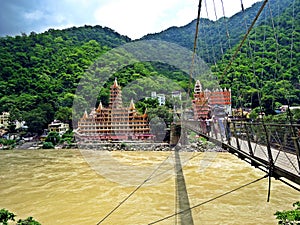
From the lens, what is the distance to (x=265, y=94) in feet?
56.3

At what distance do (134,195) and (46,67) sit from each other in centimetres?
3048

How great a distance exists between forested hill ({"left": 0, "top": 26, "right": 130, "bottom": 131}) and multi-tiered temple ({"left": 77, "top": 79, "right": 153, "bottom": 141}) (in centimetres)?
381

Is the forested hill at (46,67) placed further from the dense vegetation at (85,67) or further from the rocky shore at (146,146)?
the rocky shore at (146,146)

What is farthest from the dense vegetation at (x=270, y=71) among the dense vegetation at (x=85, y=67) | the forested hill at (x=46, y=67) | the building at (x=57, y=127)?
the forested hill at (x=46, y=67)

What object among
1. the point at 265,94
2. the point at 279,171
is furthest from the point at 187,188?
the point at 265,94

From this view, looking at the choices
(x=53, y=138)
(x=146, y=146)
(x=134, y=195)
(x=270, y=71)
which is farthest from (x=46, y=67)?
(x=134, y=195)

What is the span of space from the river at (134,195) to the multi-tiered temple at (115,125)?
885 cm

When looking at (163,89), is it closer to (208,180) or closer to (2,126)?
(2,126)

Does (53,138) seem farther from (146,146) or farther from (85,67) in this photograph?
(85,67)

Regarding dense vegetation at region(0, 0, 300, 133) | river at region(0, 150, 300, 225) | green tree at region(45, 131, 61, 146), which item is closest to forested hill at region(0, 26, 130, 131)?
dense vegetation at region(0, 0, 300, 133)

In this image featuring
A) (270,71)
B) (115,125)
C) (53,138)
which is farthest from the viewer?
(115,125)

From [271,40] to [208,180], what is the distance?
1191cm

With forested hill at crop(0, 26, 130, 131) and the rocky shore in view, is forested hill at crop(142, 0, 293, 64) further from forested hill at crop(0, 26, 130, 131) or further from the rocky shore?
the rocky shore

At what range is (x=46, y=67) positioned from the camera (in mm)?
33469
